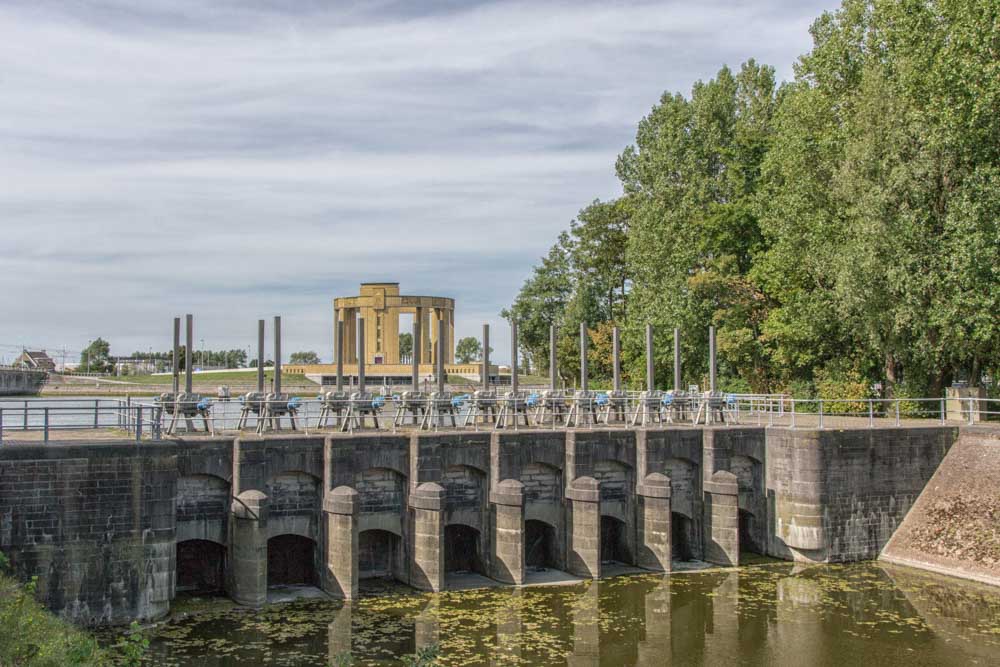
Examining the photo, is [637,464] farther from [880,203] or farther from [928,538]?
[880,203]

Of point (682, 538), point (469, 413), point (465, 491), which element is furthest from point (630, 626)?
point (469, 413)

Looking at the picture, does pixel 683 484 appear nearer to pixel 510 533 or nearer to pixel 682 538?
pixel 682 538

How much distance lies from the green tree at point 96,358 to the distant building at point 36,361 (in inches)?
396

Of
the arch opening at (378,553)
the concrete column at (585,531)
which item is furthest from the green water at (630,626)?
the arch opening at (378,553)

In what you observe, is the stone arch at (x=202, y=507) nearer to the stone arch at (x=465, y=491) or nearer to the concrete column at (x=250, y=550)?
the concrete column at (x=250, y=550)

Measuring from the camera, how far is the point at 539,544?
27.8 meters

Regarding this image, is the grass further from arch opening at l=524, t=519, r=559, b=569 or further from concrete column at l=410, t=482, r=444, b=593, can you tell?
arch opening at l=524, t=519, r=559, b=569

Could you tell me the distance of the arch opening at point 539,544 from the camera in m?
27.4

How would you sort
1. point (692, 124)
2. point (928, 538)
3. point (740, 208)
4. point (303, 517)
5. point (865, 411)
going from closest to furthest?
1. point (303, 517)
2. point (928, 538)
3. point (865, 411)
4. point (740, 208)
5. point (692, 124)

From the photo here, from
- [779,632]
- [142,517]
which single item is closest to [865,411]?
[779,632]

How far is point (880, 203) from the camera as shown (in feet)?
107

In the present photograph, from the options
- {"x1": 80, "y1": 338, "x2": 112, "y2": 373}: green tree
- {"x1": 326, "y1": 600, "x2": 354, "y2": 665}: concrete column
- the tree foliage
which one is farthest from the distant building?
{"x1": 326, "y1": 600, "x2": 354, "y2": 665}: concrete column

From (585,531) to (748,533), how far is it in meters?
7.16

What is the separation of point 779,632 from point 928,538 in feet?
30.4
